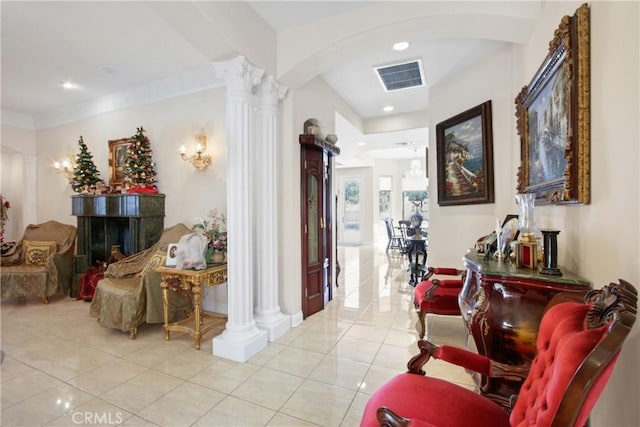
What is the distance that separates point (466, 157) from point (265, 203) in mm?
2557

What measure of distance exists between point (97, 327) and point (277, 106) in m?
3.38

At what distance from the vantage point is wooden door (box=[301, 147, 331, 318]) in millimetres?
3547

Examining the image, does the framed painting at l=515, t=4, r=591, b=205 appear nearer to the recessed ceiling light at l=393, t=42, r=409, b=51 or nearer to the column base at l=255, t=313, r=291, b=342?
the recessed ceiling light at l=393, t=42, r=409, b=51

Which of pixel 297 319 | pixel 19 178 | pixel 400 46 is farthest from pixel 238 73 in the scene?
pixel 19 178

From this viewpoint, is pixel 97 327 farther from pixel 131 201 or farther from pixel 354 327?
pixel 354 327

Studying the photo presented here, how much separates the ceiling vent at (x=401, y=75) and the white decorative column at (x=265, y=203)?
1.68 meters

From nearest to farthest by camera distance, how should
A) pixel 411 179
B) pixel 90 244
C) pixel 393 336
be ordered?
pixel 393 336 → pixel 90 244 → pixel 411 179

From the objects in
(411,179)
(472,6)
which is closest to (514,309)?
(472,6)

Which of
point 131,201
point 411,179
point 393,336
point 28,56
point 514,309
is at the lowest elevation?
point 393,336

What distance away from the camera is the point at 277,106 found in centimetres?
324

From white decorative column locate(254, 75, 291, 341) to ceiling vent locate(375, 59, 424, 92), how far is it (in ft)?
5.51

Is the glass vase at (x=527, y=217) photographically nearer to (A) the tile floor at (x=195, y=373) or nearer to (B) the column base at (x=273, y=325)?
(A) the tile floor at (x=195, y=373)

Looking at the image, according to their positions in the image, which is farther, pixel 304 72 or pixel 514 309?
pixel 304 72

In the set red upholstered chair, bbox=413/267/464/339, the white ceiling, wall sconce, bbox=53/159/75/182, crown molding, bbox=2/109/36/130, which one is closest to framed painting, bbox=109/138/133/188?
the white ceiling
